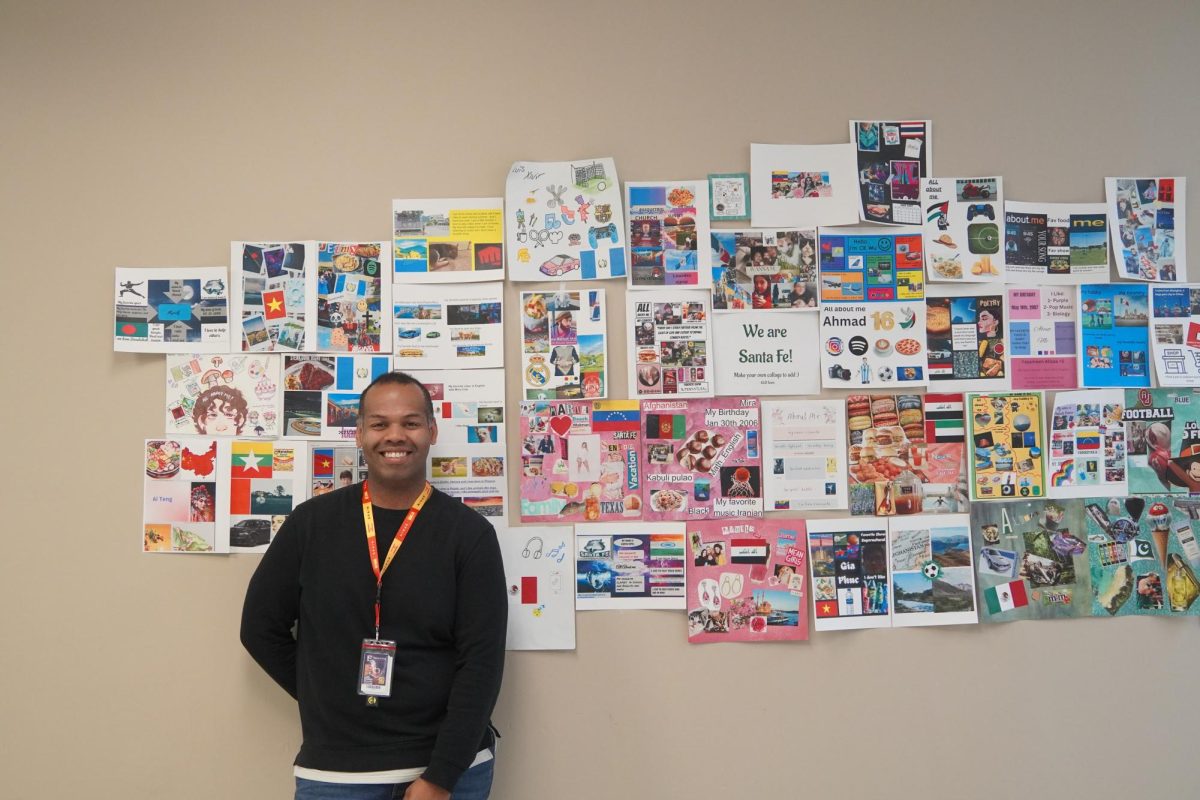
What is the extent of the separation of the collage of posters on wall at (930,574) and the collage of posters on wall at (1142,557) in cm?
35

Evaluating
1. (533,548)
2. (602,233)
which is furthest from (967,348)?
(533,548)

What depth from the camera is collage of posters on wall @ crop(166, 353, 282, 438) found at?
2113mm

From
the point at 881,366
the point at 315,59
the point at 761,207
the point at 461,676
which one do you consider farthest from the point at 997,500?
the point at 315,59

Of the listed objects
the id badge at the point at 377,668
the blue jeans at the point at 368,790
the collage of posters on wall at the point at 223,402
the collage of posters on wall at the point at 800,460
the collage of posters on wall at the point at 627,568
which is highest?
the collage of posters on wall at the point at 223,402

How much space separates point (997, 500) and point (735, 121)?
4.10 feet

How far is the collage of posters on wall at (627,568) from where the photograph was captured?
210cm

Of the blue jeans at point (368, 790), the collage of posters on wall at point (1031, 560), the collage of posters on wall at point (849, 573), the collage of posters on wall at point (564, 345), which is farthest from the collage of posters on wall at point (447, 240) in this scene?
the collage of posters on wall at point (1031, 560)

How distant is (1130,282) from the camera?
2199 millimetres

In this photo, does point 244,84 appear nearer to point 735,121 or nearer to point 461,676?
point 735,121

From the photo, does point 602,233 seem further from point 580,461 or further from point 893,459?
point 893,459

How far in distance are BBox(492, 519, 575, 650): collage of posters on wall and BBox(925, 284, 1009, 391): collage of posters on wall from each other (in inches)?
43.5

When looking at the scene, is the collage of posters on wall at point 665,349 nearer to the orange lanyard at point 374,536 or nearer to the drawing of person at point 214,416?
the orange lanyard at point 374,536

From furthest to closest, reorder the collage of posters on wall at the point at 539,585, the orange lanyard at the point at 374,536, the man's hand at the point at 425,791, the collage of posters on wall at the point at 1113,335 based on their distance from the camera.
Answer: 1. the collage of posters on wall at the point at 1113,335
2. the collage of posters on wall at the point at 539,585
3. the orange lanyard at the point at 374,536
4. the man's hand at the point at 425,791

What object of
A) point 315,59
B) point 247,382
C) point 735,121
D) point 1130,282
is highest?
point 315,59
